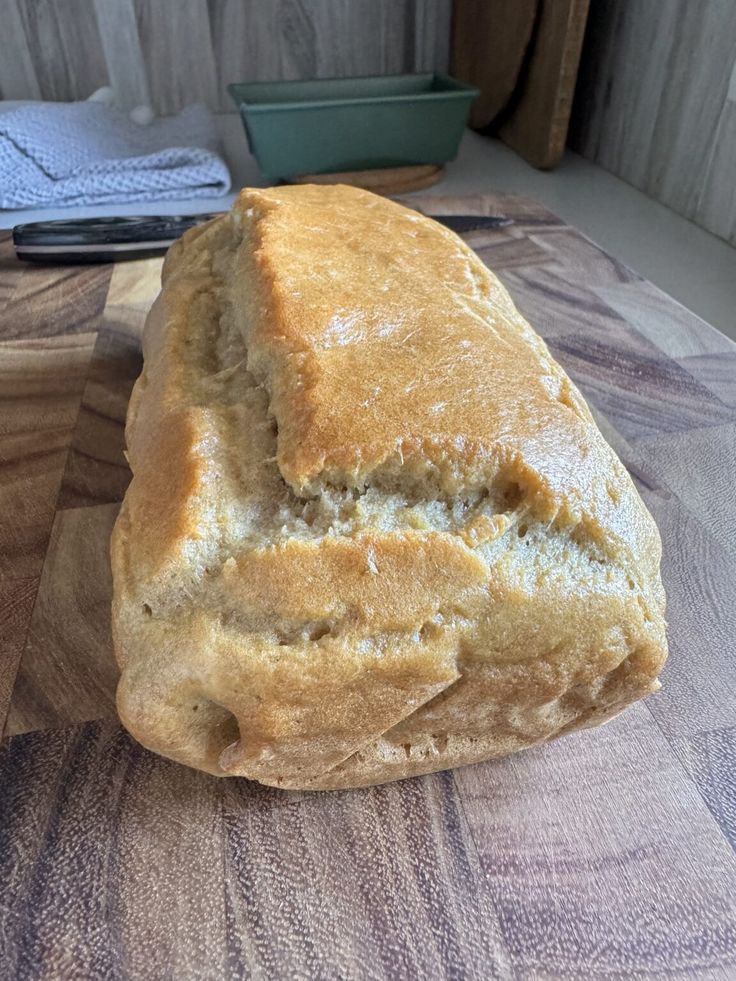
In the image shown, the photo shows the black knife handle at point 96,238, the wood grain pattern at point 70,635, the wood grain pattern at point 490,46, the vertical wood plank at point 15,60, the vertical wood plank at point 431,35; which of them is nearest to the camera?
the wood grain pattern at point 70,635

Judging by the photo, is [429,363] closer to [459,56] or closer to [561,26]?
[561,26]

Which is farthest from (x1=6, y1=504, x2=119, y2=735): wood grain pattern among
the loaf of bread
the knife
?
the knife

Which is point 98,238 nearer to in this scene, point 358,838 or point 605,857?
point 358,838

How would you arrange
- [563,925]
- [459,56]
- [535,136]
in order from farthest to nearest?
[459,56] < [535,136] < [563,925]

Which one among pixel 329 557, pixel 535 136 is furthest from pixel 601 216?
pixel 329 557

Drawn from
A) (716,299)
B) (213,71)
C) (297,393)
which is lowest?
(716,299)

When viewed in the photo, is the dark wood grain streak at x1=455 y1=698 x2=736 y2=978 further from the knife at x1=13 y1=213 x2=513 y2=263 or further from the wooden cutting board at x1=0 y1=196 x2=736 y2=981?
the knife at x1=13 y1=213 x2=513 y2=263

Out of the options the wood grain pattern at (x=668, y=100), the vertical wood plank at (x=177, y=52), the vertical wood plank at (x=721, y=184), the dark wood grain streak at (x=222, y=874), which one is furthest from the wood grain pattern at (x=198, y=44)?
the dark wood grain streak at (x=222, y=874)

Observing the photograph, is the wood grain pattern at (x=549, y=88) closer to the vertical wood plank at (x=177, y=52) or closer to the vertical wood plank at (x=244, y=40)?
the vertical wood plank at (x=244, y=40)
